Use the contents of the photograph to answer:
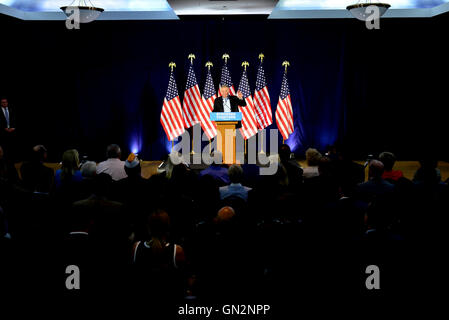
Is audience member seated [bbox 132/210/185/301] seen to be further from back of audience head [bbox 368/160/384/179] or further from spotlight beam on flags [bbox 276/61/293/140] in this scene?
spotlight beam on flags [bbox 276/61/293/140]

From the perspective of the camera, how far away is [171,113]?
951 cm

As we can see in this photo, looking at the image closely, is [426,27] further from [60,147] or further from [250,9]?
[60,147]

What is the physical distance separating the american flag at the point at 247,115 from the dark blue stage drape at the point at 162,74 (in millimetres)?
592

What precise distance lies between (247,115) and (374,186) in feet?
18.2

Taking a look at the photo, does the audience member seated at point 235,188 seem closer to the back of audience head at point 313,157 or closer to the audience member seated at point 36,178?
the back of audience head at point 313,157

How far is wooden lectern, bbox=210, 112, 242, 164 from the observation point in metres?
7.57

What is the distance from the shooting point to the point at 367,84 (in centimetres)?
1014

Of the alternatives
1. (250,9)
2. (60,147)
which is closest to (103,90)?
(60,147)

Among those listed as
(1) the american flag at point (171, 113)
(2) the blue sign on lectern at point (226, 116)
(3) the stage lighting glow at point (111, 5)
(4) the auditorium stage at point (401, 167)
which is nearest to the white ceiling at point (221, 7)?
(3) the stage lighting glow at point (111, 5)

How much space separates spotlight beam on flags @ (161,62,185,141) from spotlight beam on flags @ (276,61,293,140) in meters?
2.15

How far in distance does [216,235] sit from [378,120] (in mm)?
8350

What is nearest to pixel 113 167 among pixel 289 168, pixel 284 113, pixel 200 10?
pixel 289 168

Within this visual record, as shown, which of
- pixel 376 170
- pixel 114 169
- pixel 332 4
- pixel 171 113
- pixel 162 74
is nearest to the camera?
pixel 376 170

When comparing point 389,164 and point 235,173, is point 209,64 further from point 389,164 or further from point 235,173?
point 235,173
